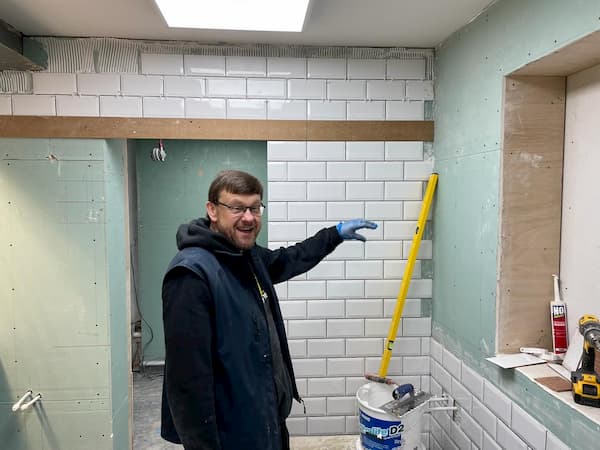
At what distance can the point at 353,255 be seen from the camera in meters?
2.56

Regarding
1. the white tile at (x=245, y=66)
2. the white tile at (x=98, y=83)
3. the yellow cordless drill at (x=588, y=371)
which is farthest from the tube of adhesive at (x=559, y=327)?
the white tile at (x=98, y=83)

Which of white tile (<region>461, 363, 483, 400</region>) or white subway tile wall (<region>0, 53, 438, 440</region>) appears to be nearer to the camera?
white tile (<region>461, 363, 483, 400</region>)

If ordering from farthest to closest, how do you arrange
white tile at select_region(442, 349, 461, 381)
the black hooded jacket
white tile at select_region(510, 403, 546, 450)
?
white tile at select_region(442, 349, 461, 381) → white tile at select_region(510, 403, 546, 450) → the black hooded jacket

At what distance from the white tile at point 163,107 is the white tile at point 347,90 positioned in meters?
0.86

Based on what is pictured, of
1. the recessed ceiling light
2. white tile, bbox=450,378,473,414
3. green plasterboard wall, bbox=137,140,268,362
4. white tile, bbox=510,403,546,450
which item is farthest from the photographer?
green plasterboard wall, bbox=137,140,268,362

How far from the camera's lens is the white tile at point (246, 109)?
2457 mm

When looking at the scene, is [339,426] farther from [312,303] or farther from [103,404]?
[103,404]

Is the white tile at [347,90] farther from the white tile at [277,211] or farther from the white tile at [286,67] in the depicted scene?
the white tile at [277,211]

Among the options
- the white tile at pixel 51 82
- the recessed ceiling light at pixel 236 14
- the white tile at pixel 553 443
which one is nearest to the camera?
the white tile at pixel 553 443

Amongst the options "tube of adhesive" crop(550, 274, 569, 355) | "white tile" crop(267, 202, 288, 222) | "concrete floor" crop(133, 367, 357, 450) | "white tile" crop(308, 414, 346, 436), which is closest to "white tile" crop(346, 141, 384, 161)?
"white tile" crop(267, 202, 288, 222)

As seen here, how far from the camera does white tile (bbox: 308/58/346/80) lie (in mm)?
2475

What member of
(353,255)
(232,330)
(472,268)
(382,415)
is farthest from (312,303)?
(232,330)

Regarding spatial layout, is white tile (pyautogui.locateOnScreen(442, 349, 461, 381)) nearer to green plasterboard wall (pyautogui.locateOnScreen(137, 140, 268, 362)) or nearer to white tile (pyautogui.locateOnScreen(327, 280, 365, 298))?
white tile (pyautogui.locateOnScreen(327, 280, 365, 298))

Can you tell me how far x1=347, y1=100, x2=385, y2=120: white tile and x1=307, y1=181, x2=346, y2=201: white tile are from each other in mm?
407
